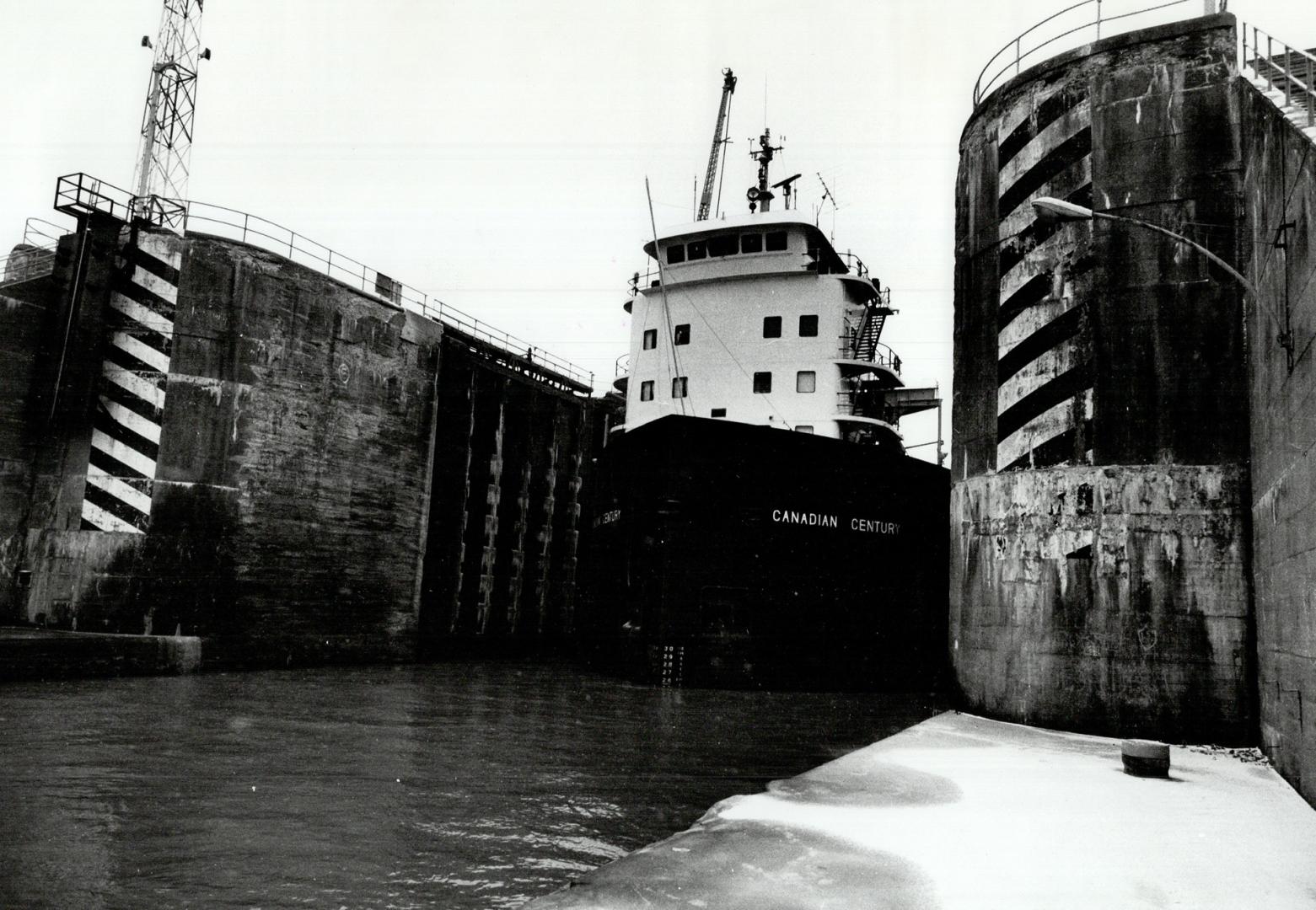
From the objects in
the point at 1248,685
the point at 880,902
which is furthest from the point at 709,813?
the point at 1248,685

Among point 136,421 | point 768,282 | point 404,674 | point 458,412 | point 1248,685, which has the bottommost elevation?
point 404,674

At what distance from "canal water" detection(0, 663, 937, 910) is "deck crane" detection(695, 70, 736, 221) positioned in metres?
23.9

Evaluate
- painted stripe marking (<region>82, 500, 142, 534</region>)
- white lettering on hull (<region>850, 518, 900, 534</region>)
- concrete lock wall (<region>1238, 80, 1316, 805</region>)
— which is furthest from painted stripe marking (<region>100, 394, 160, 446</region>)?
concrete lock wall (<region>1238, 80, 1316, 805</region>)

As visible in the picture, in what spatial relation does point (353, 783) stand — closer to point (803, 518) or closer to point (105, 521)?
point (803, 518)

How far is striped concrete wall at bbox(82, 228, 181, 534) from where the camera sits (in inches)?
726

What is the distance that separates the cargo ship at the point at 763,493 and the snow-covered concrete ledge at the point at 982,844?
8.39m

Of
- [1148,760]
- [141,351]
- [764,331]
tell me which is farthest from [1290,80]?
[141,351]

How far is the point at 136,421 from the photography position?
742 inches

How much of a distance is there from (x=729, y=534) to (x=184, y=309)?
12.2 m

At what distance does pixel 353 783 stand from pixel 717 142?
30466mm

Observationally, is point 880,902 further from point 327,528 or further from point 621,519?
point 327,528

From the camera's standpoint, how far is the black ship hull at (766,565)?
18297mm

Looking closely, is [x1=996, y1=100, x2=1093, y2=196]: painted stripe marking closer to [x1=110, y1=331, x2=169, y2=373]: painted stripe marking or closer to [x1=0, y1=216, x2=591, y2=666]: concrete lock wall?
[x1=0, y1=216, x2=591, y2=666]: concrete lock wall

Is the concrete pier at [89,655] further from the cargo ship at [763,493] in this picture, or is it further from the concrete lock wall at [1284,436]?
the concrete lock wall at [1284,436]
